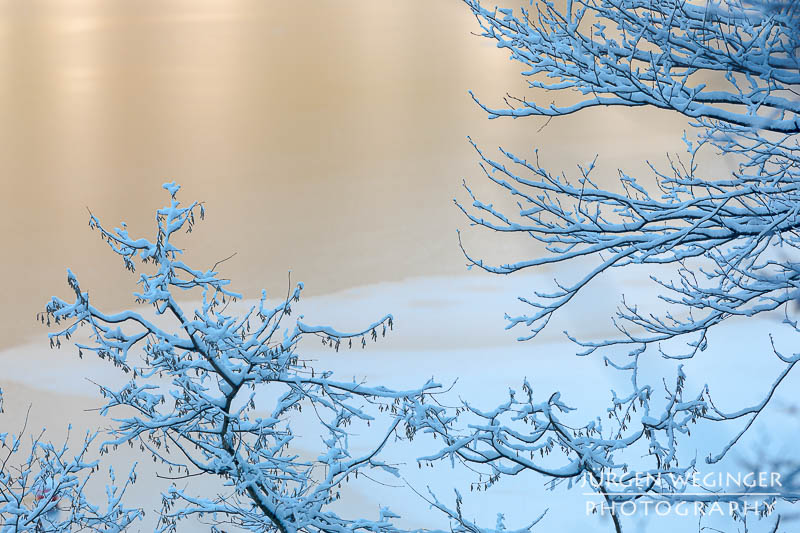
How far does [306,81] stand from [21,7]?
581 centimetres

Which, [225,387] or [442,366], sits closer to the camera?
[225,387]

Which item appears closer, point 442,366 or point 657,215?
point 657,215

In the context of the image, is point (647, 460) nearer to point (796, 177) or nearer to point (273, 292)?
point (796, 177)

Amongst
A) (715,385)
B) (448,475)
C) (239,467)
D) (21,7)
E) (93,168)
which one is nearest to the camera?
(239,467)

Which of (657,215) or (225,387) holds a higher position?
(657,215)

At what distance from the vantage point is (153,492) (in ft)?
20.8

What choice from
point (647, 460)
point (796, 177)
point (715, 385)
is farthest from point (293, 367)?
point (715, 385)

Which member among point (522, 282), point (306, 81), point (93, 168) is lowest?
point (522, 282)

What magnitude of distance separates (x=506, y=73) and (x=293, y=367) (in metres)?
9.30

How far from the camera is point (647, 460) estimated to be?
6336 mm

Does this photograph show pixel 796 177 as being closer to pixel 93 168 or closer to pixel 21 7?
pixel 93 168

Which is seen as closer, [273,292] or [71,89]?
[273,292]

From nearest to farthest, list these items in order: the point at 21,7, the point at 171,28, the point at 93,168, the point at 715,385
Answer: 1. the point at 715,385
2. the point at 93,168
3. the point at 171,28
4. the point at 21,7

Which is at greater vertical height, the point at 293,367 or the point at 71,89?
the point at 71,89
